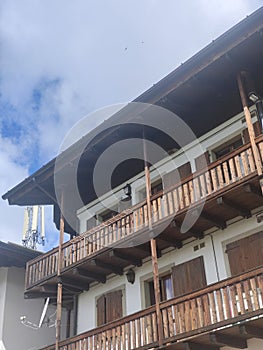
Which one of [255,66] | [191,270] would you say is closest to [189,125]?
[255,66]

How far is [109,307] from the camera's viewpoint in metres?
15.5

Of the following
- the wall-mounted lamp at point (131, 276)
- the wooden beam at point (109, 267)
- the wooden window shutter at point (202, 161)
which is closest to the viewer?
the wooden window shutter at point (202, 161)

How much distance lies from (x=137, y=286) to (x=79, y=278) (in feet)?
7.02

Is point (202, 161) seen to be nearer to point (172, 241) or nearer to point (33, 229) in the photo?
point (172, 241)

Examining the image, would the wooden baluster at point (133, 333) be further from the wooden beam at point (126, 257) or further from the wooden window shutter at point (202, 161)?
the wooden window shutter at point (202, 161)

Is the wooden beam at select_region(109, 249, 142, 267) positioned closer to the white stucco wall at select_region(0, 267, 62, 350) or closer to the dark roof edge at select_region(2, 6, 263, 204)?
the dark roof edge at select_region(2, 6, 263, 204)

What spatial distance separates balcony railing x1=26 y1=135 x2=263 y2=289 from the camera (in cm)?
1193

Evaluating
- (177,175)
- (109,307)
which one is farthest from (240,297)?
(109,307)

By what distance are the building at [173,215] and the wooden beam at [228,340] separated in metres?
0.03

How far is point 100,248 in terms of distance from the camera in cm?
1455

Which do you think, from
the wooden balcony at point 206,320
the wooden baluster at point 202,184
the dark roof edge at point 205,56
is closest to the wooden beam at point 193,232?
the wooden baluster at point 202,184

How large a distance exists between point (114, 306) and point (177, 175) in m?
4.37

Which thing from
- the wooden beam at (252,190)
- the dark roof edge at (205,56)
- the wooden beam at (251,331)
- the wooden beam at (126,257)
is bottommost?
the wooden beam at (251,331)

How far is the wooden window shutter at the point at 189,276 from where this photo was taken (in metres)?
13.1
